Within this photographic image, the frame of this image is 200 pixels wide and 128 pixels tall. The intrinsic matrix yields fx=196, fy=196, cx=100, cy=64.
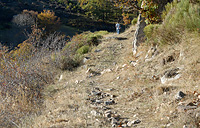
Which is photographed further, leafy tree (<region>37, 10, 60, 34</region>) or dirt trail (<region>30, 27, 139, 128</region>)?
leafy tree (<region>37, 10, 60, 34</region>)

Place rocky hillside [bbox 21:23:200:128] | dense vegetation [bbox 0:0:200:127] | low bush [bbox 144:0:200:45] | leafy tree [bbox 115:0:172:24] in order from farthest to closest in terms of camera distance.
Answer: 1. leafy tree [bbox 115:0:172:24]
2. low bush [bbox 144:0:200:45]
3. dense vegetation [bbox 0:0:200:127]
4. rocky hillside [bbox 21:23:200:128]

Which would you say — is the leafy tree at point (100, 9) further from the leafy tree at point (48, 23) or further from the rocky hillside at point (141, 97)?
the rocky hillside at point (141, 97)

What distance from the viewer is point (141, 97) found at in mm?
3918

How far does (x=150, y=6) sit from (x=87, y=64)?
348 centimetres

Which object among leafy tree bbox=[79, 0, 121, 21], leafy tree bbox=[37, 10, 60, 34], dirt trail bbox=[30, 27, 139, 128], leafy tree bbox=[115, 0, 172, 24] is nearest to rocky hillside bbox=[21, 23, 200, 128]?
dirt trail bbox=[30, 27, 139, 128]

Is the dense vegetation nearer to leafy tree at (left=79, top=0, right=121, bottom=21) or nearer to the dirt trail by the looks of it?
the dirt trail

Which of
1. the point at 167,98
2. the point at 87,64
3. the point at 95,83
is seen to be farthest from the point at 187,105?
the point at 87,64

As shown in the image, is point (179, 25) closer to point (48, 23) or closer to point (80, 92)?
point (80, 92)

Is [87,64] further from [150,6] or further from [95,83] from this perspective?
[150,6]

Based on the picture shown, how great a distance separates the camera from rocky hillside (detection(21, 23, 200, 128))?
2928 millimetres

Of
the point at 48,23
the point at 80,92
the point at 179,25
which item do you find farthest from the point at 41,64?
the point at 48,23

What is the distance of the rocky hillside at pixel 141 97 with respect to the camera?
2.93 meters

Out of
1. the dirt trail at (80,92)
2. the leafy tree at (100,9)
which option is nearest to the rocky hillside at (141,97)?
the dirt trail at (80,92)

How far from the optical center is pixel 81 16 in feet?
185
